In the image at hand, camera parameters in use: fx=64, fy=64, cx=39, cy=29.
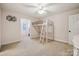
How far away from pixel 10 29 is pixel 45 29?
0.79m

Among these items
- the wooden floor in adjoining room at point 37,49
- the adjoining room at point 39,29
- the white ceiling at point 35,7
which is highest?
the white ceiling at point 35,7

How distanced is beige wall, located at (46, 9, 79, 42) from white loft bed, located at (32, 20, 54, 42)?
0.11 meters

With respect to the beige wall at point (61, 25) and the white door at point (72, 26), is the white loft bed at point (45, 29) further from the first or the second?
the white door at point (72, 26)

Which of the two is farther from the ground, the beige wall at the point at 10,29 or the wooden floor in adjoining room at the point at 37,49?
the beige wall at the point at 10,29

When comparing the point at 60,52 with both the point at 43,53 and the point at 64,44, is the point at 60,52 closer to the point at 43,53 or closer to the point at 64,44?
the point at 64,44

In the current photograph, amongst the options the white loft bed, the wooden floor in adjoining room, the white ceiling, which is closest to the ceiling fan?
the white ceiling

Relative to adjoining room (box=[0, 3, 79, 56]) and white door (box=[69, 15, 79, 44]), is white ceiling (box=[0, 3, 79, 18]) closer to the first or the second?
adjoining room (box=[0, 3, 79, 56])

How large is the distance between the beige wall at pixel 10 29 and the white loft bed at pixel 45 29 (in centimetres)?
38

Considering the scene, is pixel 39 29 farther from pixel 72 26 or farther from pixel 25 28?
pixel 72 26

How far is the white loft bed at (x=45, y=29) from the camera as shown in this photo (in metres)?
1.51

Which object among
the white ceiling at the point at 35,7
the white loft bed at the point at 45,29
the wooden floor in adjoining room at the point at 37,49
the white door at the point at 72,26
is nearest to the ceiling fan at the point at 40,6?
the white ceiling at the point at 35,7

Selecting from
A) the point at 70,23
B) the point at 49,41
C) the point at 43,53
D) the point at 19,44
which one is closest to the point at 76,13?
the point at 70,23

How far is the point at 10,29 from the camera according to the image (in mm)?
1409

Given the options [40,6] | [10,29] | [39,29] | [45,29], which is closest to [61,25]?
[45,29]
